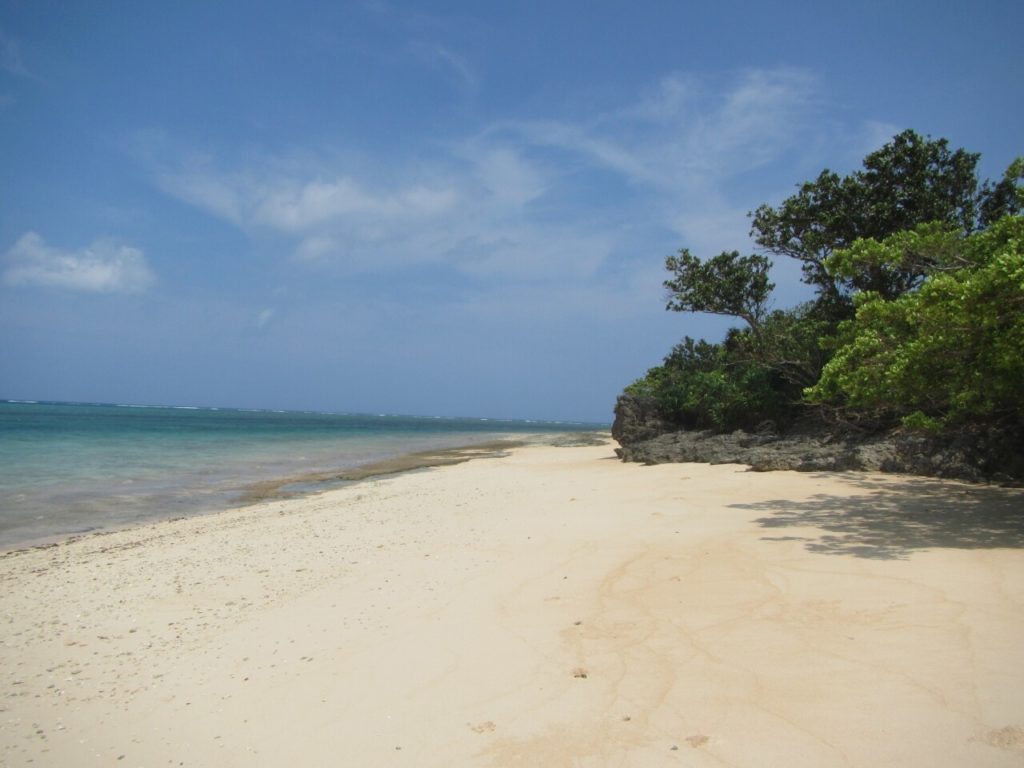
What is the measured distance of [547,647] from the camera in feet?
15.1

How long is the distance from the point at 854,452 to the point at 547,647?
484 inches

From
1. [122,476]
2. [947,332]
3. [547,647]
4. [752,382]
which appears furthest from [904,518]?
[122,476]

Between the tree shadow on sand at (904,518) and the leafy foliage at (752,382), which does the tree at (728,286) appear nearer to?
the leafy foliage at (752,382)

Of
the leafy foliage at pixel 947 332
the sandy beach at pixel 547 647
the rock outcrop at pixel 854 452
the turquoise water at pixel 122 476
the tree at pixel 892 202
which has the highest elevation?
the tree at pixel 892 202

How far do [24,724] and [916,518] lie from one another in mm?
10236

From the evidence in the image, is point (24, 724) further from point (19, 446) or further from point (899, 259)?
point (19, 446)

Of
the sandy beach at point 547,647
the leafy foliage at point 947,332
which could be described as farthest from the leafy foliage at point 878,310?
the sandy beach at point 547,647

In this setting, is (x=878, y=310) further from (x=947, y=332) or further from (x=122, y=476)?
(x=122, y=476)

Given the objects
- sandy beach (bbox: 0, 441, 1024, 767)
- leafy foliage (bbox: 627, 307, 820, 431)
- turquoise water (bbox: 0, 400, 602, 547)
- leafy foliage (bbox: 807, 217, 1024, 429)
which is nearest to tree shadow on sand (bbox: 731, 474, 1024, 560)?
sandy beach (bbox: 0, 441, 1024, 767)

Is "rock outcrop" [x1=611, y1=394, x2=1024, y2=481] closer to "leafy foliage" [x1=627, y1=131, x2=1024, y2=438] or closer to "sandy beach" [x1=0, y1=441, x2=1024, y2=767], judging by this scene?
"leafy foliage" [x1=627, y1=131, x2=1024, y2=438]

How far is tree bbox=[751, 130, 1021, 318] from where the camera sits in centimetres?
1816

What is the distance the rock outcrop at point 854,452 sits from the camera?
11945mm

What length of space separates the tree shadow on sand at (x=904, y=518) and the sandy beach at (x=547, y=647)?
68mm

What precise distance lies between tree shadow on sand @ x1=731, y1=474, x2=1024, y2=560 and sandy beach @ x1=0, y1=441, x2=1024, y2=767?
68mm
